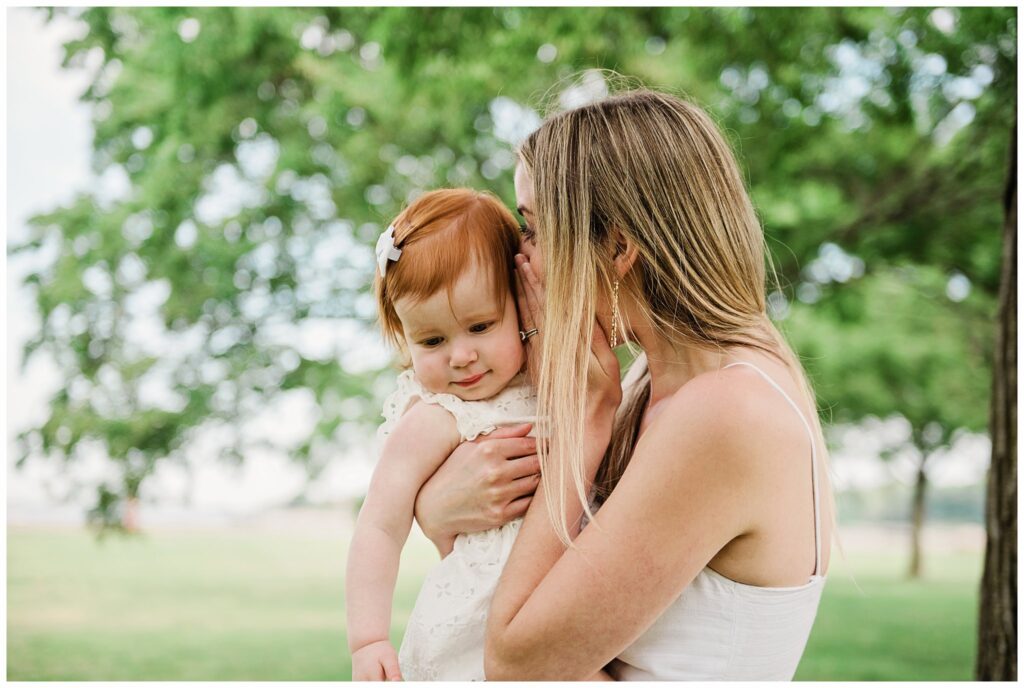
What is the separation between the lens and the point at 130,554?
1883cm

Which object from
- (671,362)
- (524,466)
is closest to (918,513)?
(671,362)

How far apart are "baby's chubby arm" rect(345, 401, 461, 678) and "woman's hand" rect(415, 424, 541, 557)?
0.04 m

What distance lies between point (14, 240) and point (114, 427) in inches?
74.1

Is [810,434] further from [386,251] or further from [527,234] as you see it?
[386,251]

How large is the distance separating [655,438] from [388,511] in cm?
64

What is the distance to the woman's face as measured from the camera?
2.05m

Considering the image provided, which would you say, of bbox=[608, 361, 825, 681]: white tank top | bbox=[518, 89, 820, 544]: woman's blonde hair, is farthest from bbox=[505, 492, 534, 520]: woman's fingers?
bbox=[608, 361, 825, 681]: white tank top

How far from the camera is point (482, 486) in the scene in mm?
2006

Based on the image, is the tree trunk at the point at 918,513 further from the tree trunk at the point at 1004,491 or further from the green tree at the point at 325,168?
the tree trunk at the point at 1004,491

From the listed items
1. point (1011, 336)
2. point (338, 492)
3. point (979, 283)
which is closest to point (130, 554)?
point (338, 492)

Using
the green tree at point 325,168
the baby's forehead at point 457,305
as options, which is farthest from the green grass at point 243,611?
the baby's forehead at point 457,305

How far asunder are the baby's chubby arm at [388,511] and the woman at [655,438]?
0.21 ft

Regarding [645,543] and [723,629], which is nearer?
[645,543]

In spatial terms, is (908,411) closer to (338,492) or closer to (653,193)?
(338,492)
